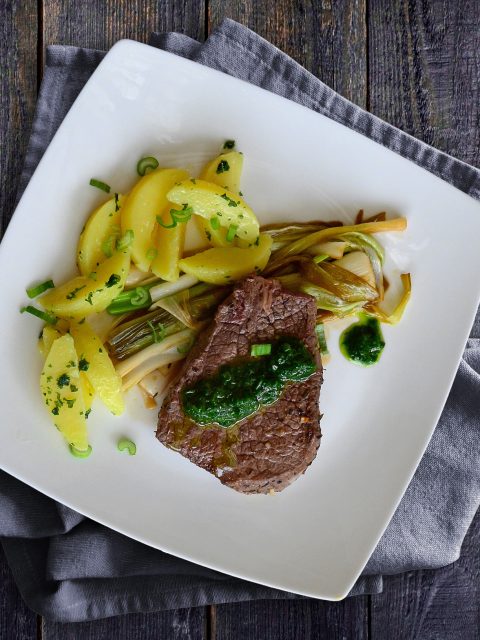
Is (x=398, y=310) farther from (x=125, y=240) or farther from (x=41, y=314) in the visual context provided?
(x=41, y=314)

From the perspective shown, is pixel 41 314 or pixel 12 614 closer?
pixel 41 314

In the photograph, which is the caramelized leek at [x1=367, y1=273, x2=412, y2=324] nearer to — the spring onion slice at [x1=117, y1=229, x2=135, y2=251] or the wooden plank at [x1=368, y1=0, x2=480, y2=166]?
the wooden plank at [x1=368, y1=0, x2=480, y2=166]

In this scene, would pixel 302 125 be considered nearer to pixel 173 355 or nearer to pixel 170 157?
pixel 170 157

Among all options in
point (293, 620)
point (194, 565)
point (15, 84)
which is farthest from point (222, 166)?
point (293, 620)

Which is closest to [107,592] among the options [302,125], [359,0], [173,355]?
[173,355]

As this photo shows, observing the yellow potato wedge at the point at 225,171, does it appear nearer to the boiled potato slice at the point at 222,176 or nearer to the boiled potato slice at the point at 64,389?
the boiled potato slice at the point at 222,176

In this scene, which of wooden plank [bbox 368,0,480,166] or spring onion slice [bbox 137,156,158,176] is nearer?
spring onion slice [bbox 137,156,158,176]

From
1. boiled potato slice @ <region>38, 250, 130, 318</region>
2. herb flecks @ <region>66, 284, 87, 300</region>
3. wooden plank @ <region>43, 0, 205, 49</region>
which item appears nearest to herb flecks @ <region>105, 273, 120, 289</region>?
boiled potato slice @ <region>38, 250, 130, 318</region>
